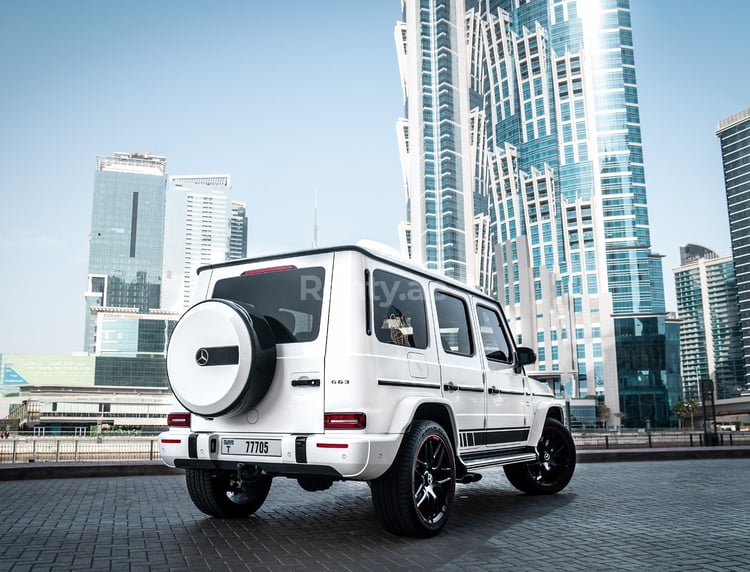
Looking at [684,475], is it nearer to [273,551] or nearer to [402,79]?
[273,551]

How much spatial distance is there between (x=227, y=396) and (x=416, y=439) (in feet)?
5.07

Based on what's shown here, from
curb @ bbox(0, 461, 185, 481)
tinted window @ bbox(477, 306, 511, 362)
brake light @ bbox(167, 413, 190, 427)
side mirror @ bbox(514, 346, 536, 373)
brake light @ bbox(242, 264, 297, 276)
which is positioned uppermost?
brake light @ bbox(242, 264, 297, 276)

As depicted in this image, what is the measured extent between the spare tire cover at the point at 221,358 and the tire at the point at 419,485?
4.06 ft

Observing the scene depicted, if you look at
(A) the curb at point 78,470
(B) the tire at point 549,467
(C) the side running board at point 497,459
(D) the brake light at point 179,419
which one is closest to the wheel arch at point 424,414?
(C) the side running board at point 497,459

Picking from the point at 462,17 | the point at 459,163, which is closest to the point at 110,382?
the point at 459,163

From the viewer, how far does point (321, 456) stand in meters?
4.77

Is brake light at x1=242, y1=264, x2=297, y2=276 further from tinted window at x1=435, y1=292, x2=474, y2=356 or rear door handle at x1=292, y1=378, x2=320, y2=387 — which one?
tinted window at x1=435, y1=292, x2=474, y2=356

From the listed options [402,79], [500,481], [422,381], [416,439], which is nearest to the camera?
[416,439]

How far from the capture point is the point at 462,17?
17012 centimetres

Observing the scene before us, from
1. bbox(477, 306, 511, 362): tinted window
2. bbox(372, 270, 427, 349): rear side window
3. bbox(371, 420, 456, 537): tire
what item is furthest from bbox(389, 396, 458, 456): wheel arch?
bbox(477, 306, 511, 362): tinted window

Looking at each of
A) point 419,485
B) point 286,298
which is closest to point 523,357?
point 419,485

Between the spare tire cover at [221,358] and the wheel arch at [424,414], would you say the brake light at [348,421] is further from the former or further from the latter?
the spare tire cover at [221,358]

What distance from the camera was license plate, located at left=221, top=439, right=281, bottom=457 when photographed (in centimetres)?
500

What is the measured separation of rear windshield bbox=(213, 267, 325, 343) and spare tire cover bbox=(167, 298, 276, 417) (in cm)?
19
